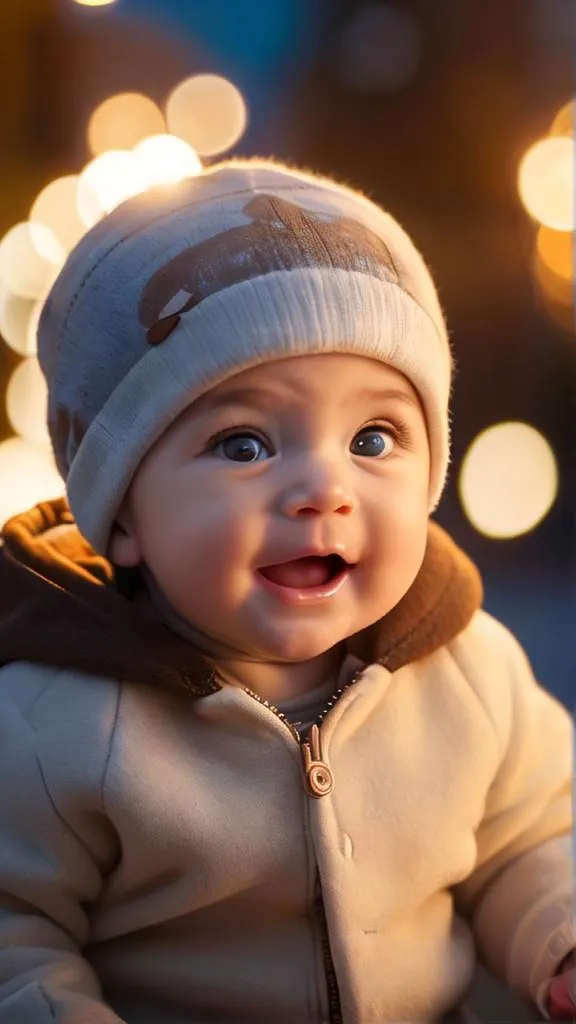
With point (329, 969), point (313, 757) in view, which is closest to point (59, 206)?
point (313, 757)

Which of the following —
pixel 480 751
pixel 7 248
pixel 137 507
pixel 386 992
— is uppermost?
pixel 7 248

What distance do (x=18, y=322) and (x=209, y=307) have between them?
0.46 meters

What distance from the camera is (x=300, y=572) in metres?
0.73

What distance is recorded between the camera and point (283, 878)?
0.76 metres

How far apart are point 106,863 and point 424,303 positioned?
41cm

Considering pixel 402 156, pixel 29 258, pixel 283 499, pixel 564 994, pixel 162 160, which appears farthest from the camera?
pixel 402 156

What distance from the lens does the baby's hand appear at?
0.81 meters

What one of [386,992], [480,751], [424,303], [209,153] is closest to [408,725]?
[480,751]

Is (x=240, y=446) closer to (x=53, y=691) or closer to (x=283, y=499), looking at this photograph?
(x=283, y=499)

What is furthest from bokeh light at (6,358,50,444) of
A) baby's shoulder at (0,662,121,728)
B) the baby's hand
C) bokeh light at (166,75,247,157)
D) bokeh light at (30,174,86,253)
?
the baby's hand

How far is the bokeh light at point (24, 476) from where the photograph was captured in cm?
116

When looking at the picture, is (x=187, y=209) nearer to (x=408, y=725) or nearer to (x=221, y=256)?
(x=221, y=256)

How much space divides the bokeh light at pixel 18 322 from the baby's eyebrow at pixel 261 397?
0.44m

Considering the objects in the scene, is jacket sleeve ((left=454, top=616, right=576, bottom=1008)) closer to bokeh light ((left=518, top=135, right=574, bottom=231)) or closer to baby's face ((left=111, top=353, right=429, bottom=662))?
baby's face ((left=111, top=353, right=429, bottom=662))
